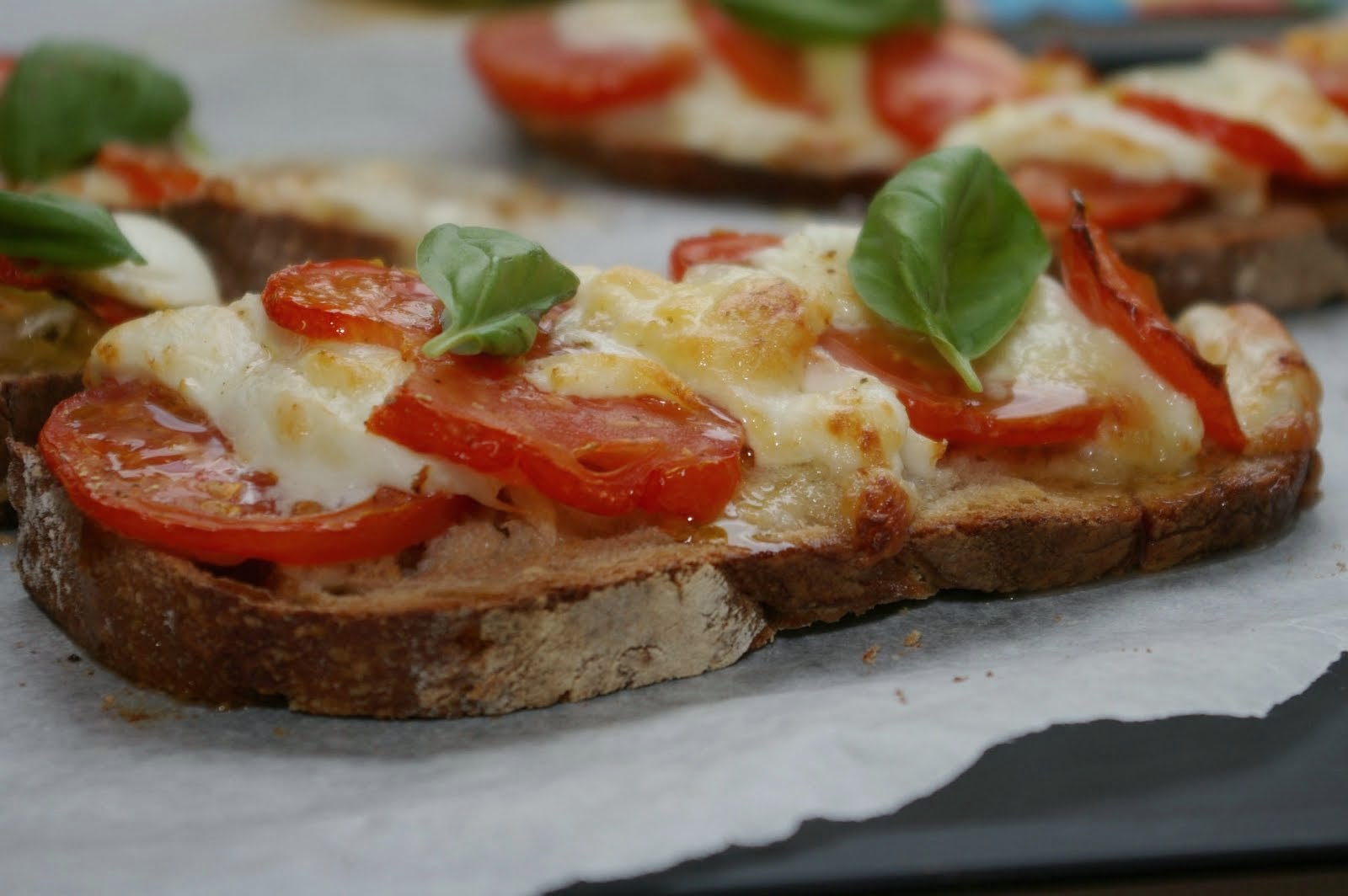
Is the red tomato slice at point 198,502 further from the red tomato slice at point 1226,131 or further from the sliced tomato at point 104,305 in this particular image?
the red tomato slice at point 1226,131

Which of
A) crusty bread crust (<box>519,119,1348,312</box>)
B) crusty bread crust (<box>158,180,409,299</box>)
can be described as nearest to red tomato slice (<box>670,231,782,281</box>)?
crusty bread crust (<box>158,180,409,299</box>)

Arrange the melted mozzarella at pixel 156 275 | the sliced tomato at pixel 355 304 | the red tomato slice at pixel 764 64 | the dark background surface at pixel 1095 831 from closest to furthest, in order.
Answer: the dark background surface at pixel 1095 831 < the sliced tomato at pixel 355 304 < the melted mozzarella at pixel 156 275 < the red tomato slice at pixel 764 64

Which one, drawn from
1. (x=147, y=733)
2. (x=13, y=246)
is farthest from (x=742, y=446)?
(x=13, y=246)

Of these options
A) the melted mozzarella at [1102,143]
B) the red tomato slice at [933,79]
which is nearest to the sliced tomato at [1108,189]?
the melted mozzarella at [1102,143]

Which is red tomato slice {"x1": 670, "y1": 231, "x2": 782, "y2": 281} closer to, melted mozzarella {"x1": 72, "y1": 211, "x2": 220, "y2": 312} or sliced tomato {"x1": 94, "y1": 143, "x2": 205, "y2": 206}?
melted mozzarella {"x1": 72, "y1": 211, "x2": 220, "y2": 312}

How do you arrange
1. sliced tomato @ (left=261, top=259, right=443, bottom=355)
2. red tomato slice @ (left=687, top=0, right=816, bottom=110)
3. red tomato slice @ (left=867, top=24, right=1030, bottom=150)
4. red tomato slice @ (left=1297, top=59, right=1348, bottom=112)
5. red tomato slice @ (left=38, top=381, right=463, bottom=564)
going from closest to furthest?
red tomato slice @ (left=38, top=381, right=463, bottom=564) → sliced tomato @ (left=261, top=259, right=443, bottom=355) → red tomato slice @ (left=1297, top=59, right=1348, bottom=112) → red tomato slice @ (left=867, top=24, right=1030, bottom=150) → red tomato slice @ (left=687, top=0, right=816, bottom=110)

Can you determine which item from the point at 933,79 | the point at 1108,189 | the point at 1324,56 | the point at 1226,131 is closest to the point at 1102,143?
the point at 1108,189
